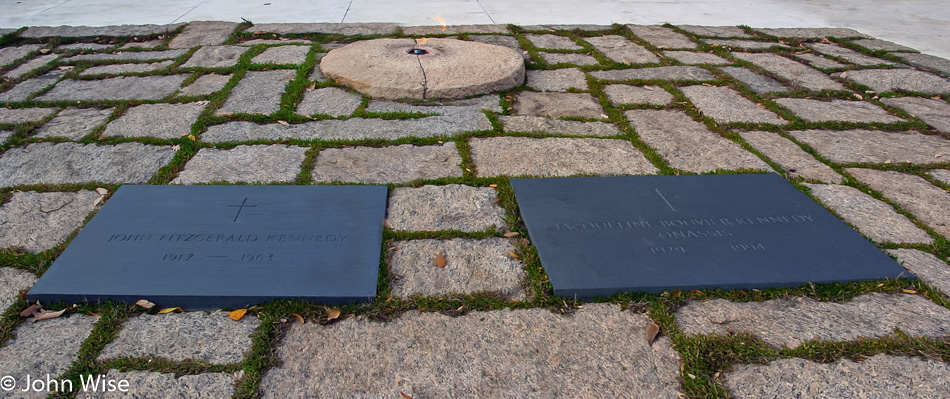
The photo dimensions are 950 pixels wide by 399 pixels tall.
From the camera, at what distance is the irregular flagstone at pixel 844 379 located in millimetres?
1441

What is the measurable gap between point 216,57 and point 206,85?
719 mm

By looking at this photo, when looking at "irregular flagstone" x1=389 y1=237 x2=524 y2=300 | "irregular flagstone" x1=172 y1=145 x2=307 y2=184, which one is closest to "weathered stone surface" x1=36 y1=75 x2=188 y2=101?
"irregular flagstone" x1=172 y1=145 x2=307 y2=184

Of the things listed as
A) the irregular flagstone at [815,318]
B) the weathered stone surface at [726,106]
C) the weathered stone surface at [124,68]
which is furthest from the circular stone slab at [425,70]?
the irregular flagstone at [815,318]

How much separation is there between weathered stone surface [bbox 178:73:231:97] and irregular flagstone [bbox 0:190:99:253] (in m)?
1.32

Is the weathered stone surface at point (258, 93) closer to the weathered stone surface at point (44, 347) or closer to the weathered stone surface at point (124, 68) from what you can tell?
the weathered stone surface at point (124, 68)

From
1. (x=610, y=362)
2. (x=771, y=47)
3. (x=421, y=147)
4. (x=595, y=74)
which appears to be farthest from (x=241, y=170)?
(x=771, y=47)

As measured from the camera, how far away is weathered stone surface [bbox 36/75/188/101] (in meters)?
3.43

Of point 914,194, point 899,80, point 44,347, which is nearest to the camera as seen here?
point 44,347

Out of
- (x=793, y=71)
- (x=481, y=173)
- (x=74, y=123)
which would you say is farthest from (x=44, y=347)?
(x=793, y=71)

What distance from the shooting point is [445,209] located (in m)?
2.29

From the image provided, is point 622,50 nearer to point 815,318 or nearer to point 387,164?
point 387,164

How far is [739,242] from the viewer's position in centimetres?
196

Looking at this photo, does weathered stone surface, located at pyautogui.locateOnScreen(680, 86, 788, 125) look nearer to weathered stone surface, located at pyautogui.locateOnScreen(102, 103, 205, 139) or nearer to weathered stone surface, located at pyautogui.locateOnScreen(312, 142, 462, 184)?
weathered stone surface, located at pyautogui.locateOnScreen(312, 142, 462, 184)

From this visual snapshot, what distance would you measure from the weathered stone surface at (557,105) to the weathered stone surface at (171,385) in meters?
2.31
